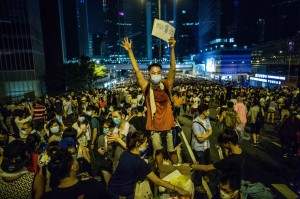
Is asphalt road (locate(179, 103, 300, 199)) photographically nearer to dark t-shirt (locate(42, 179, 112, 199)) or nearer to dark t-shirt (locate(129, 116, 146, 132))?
dark t-shirt (locate(129, 116, 146, 132))

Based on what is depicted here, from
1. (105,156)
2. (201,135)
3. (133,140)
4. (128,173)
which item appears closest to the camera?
(128,173)

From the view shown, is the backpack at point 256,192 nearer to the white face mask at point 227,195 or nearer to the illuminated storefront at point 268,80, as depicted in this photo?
the white face mask at point 227,195

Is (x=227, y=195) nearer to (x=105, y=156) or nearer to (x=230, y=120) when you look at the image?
(x=105, y=156)

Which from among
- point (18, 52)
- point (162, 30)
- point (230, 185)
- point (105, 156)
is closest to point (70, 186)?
point (230, 185)

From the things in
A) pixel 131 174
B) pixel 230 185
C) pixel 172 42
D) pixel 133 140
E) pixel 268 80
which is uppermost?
pixel 172 42

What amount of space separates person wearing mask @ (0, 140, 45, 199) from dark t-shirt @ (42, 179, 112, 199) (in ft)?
1.40

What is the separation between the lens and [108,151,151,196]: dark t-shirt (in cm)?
301

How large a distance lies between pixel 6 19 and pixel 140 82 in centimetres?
4012

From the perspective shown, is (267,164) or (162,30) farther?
(267,164)

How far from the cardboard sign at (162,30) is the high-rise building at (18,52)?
112 ft

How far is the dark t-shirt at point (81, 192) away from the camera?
2.34m

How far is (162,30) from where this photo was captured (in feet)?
14.3

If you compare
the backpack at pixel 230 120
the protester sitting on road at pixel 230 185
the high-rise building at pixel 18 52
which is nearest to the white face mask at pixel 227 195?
the protester sitting on road at pixel 230 185

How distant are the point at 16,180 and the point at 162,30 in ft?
10.9
